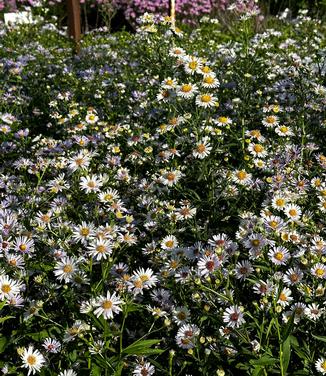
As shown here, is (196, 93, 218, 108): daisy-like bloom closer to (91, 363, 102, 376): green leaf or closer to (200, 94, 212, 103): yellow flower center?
(200, 94, 212, 103): yellow flower center

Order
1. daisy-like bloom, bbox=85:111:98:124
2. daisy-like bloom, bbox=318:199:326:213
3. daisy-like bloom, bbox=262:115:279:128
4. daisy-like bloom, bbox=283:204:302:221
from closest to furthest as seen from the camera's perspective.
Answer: daisy-like bloom, bbox=283:204:302:221 → daisy-like bloom, bbox=318:199:326:213 → daisy-like bloom, bbox=262:115:279:128 → daisy-like bloom, bbox=85:111:98:124

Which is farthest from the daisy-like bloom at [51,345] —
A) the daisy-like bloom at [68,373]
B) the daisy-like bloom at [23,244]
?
the daisy-like bloom at [23,244]

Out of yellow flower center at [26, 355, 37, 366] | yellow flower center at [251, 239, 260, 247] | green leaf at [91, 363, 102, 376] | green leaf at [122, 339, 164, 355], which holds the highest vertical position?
yellow flower center at [251, 239, 260, 247]

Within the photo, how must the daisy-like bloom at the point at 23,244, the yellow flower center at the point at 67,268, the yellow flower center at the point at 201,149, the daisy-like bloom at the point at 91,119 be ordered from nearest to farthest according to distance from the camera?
the yellow flower center at the point at 67,268
the daisy-like bloom at the point at 23,244
the yellow flower center at the point at 201,149
the daisy-like bloom at the point at 91,119

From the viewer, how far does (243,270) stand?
210 centimetres

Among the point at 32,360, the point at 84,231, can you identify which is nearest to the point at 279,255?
the point at 84,231

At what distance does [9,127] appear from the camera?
371 centimetres

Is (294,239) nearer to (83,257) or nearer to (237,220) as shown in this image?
(237,220)

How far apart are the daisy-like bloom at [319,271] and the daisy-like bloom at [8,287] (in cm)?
106

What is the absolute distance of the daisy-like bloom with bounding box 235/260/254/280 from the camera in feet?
6.84

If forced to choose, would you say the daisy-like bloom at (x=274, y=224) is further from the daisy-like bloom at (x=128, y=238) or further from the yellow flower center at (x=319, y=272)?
the daisy-like bloom at (x=128, y=238)

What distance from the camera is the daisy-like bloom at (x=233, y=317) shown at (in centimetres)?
192

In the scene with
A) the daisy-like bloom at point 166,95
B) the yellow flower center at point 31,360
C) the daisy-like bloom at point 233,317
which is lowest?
the yellow flower center at point 31,360

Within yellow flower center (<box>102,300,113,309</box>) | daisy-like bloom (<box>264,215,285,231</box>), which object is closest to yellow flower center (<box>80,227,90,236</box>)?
yellow flower center (<box>102,300,113,309</box>)
